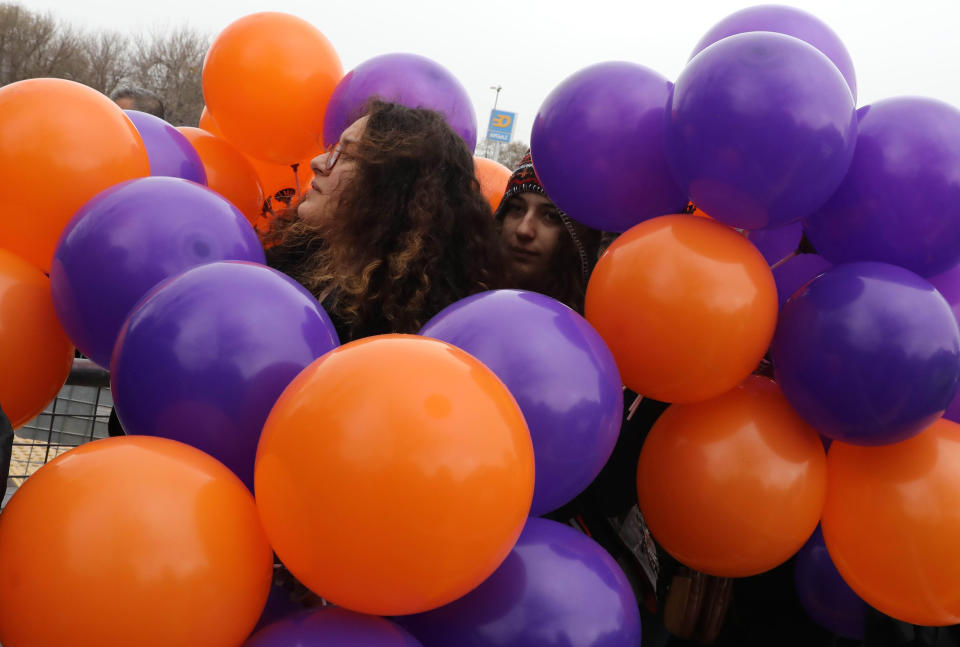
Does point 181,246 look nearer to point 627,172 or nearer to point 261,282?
point 261,282

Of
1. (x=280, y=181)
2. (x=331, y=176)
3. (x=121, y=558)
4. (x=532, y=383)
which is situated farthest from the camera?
(x=280, y=181)

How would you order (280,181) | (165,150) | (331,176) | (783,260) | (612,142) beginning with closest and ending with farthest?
(612,142) < (783,260) < (165,150) < (331,176) < (280,181)

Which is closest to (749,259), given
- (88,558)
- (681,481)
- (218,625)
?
(681,481)

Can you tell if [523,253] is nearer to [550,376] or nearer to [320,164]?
[320,164]

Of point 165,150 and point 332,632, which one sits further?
point 165,150

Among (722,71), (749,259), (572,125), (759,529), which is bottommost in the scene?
(759,529)

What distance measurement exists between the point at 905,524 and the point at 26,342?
1.96 metres

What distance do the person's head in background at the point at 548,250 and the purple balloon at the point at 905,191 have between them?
124cm

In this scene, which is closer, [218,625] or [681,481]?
[218,625]

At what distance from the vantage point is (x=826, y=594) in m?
2.05

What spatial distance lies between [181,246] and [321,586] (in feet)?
2.89

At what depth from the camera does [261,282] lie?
4.84ft

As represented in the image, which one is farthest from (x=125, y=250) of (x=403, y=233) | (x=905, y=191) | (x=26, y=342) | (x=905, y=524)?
(x=905, y=524)

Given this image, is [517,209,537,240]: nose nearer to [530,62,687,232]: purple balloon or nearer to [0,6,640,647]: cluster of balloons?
[530,62,687,232]: purple balloon
